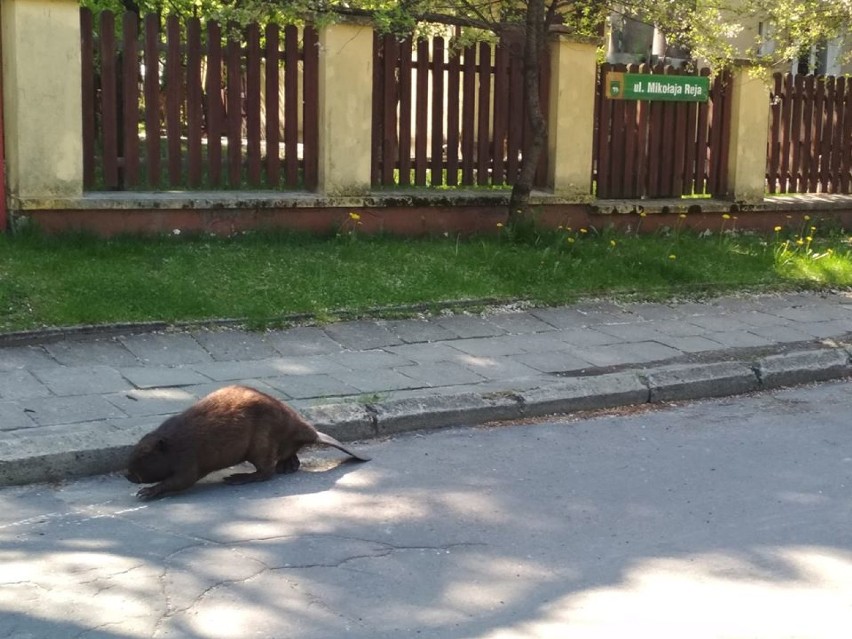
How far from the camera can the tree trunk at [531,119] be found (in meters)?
10.8

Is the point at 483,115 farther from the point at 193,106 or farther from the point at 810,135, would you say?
the point at 810,135

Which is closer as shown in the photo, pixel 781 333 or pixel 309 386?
pixel 309 386

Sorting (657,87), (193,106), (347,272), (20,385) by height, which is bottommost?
(20,385)

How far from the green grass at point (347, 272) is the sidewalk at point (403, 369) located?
0.30 m

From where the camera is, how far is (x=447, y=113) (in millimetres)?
11547

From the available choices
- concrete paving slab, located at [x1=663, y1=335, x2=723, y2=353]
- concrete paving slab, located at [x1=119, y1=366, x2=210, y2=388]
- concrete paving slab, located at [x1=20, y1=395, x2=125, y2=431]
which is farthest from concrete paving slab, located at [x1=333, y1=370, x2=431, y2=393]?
concrete paving slab, located at [x1=663, y1=335, x2=723, y2=353]

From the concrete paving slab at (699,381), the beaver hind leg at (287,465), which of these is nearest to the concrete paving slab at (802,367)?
the concrete paving slab at (699,381)

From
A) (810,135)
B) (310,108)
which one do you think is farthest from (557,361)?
(810,135)

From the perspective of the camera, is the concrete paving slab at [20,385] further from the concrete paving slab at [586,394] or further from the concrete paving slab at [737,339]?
the concrete paving slab at [737,339]

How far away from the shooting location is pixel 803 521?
17.5 feet

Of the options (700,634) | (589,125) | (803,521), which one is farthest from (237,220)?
(700,634)

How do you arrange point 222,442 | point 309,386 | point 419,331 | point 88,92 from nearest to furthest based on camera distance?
point 222,442
point 309,386
point 419,331
point 88,92

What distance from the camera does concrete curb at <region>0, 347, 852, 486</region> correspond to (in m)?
5.77

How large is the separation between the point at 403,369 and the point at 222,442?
95.5 inches
